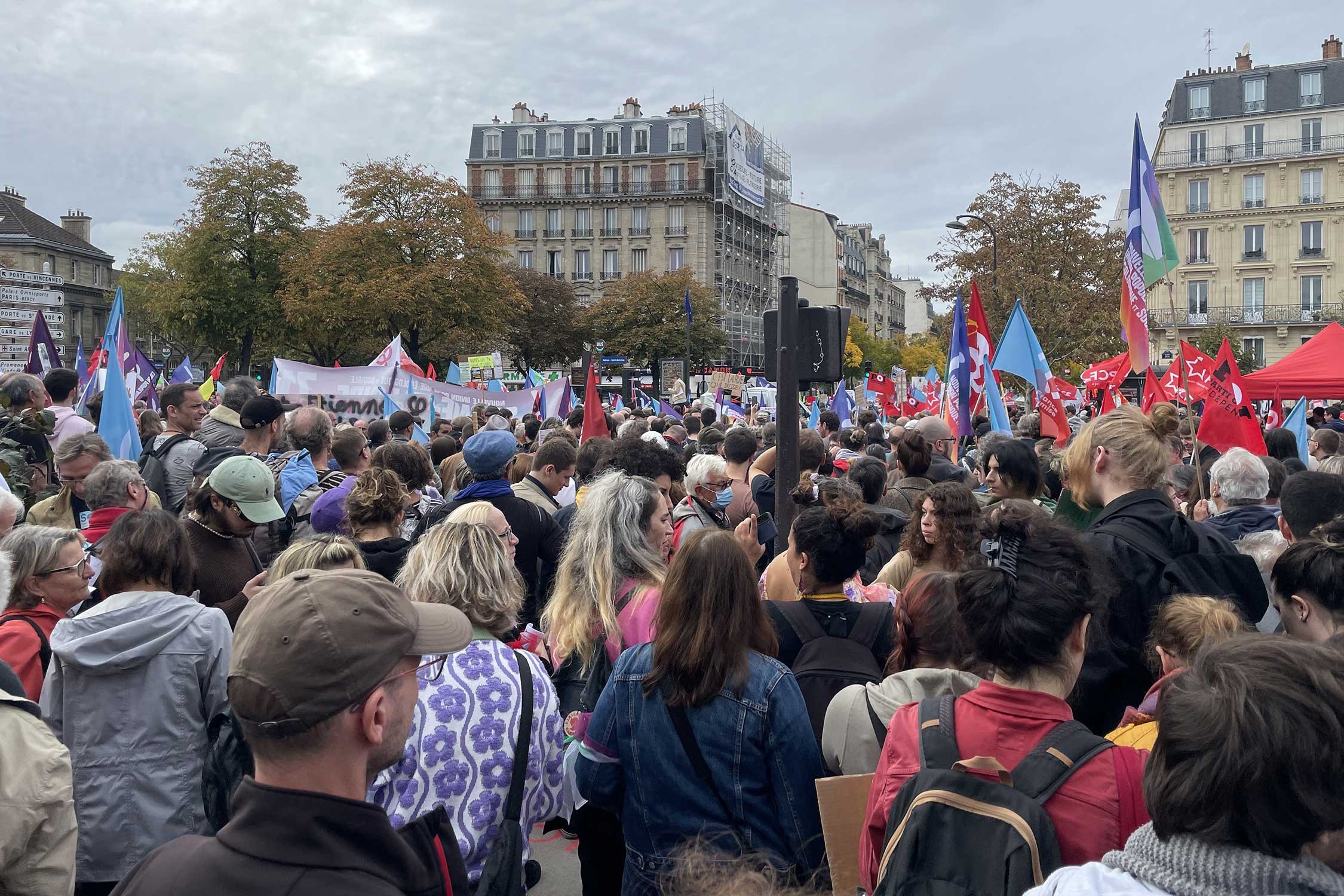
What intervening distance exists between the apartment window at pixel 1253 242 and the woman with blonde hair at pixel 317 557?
65.9 meters

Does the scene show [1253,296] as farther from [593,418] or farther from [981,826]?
[981,826]

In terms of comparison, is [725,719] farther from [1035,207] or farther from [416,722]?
[1035,207]

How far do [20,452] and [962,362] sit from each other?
27.4ft

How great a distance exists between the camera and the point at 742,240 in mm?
76000

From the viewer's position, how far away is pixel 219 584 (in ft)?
13.8

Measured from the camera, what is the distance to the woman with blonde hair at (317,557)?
127 inches

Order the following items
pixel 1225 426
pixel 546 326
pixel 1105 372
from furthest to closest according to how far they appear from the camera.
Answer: pixel 546 326, pixel 1105 372, pixel 1225 426

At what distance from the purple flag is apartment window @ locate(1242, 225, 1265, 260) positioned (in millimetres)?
62958

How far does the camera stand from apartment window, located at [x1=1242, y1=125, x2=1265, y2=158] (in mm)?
57531

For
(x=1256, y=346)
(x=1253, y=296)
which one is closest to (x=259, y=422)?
(x=1253, y=296)

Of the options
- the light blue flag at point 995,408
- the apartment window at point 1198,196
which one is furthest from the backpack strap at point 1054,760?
the apartment window at point 1198,196

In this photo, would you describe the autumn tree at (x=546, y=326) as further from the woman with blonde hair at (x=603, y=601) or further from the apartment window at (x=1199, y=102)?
the woman with blonde hair at (x=603, y=601)

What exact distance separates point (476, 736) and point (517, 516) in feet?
9.11

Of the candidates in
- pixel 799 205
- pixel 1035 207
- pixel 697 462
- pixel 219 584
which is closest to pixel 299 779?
pixel 219 584
